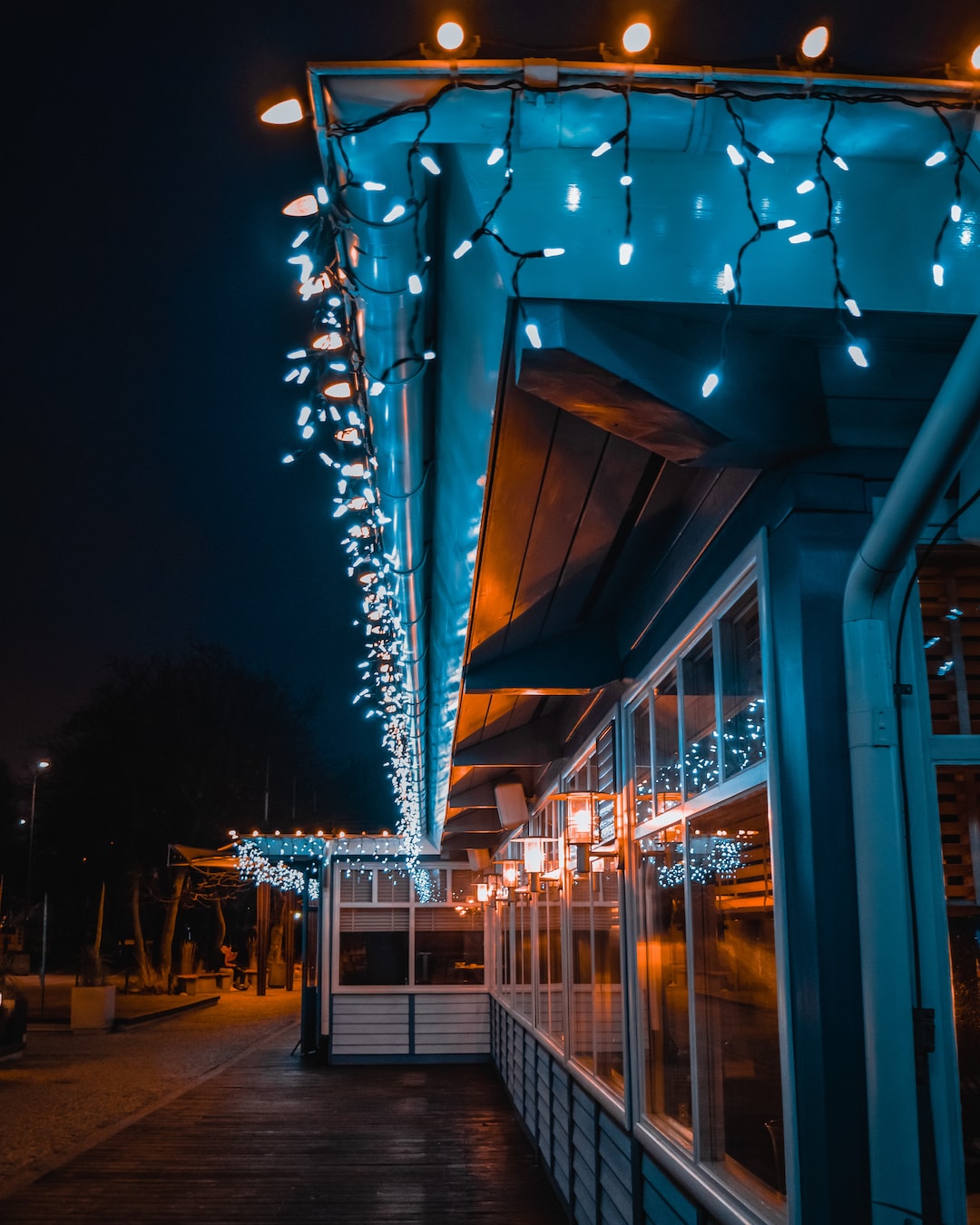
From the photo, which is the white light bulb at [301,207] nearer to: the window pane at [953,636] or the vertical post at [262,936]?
the window pane at [953,636]

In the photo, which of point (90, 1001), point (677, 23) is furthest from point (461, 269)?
point (90, 1001)

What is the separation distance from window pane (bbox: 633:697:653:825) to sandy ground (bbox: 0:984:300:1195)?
19.8 feet

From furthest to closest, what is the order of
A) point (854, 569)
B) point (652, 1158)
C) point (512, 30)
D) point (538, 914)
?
point (538, 914) → point (652, 1158) → point (854, 569) → point (512, 30)

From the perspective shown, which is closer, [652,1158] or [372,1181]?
[652,1158]

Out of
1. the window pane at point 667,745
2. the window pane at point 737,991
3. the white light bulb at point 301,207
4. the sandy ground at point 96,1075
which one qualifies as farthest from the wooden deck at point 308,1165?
the white light bulb at point 301,207

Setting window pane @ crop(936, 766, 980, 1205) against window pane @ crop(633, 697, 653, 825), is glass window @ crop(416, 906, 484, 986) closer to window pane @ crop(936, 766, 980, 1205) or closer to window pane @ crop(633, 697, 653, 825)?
window pane @ crop(633, 697, 653, 825)

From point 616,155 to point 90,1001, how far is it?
20.7 m

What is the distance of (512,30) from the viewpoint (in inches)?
94.4

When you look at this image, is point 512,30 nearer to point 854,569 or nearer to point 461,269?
point 461,269

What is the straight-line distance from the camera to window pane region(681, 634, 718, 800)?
151 inches

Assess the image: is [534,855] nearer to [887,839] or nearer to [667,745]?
[667,745]

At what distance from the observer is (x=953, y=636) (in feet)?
9.77

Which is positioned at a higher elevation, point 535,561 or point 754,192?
point 754,192

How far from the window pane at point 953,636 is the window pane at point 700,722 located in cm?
90
